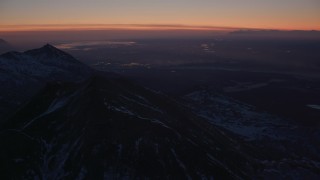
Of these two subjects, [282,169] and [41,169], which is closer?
[41,169]

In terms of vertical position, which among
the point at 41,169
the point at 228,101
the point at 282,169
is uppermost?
the point at 41,169

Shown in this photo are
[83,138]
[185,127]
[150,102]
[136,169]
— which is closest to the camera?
[136,169]

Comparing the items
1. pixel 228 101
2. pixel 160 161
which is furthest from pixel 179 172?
pixel 228 101

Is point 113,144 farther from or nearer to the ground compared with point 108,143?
nearer to the ground

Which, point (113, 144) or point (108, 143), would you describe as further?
point (108, 143)

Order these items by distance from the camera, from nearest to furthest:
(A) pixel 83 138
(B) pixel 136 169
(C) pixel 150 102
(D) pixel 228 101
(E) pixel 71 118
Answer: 1. (B) pixel 136 169
2. (A) pixel 83 138
3. (E) pixel 71 118
4. (C) pixel 150 102
5. (D) pixel 228 101

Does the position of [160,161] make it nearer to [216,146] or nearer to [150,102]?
[216,146]

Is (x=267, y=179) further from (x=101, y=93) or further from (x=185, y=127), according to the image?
(x=101, y=93)

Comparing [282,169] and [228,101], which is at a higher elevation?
[282,169]
